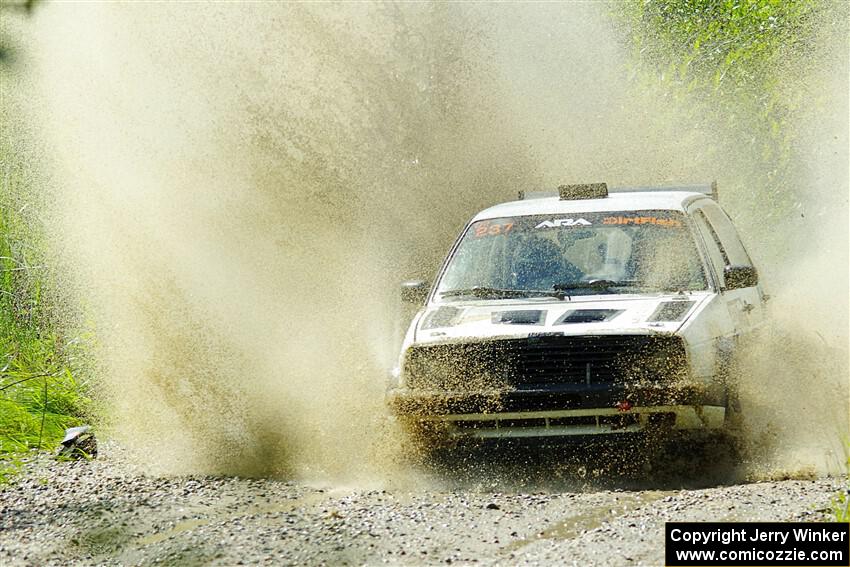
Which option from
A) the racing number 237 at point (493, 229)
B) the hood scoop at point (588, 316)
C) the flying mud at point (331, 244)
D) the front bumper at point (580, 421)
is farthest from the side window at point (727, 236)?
the front bumper at point (580, 421)

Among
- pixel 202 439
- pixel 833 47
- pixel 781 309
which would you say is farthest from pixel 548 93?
pixel 202 439

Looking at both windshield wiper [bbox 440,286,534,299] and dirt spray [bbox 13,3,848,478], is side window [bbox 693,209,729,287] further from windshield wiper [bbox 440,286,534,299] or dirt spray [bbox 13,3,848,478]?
windshield wiper [bbox 440,286,534,299]

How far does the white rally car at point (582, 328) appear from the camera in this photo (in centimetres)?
754

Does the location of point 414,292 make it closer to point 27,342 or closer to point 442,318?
point 442,318

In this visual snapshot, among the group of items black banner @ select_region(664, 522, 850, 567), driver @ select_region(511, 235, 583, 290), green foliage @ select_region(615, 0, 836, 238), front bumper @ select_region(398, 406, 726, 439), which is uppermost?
green foliage @ select_region(615, 0, 836, 238)

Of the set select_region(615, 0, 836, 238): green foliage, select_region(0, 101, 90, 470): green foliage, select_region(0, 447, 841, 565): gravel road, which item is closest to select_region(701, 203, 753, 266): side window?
select_region(0, 447, 841, 565): gravel road

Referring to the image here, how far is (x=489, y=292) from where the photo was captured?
873cm

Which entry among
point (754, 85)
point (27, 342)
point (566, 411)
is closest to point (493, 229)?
point (566, 411)

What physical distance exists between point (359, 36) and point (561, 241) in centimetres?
896

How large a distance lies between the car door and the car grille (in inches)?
37.2

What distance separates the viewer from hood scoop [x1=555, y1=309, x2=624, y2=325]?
785 centimetres

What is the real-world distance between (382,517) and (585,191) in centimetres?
366

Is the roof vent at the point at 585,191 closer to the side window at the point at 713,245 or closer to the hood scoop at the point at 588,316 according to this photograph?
the side window at the point at 713,245

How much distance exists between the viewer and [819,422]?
8164 millimetres
